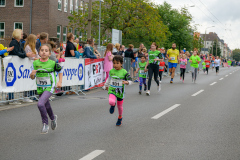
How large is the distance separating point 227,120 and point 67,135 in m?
3.76

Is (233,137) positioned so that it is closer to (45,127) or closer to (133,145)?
(133,145)

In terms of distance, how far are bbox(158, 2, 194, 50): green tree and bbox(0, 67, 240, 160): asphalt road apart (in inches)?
2420

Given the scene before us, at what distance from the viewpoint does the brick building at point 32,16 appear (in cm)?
4169

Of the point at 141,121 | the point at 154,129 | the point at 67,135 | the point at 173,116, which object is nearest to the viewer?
the point at 67,135

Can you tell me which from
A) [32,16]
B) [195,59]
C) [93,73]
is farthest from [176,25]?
[93,73]

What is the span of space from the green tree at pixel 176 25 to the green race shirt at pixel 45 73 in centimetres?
6447

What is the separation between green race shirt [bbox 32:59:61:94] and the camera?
707cm

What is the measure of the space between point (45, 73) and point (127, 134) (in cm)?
179

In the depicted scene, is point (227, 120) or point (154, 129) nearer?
point (154, 129)

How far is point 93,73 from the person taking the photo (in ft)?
52.6

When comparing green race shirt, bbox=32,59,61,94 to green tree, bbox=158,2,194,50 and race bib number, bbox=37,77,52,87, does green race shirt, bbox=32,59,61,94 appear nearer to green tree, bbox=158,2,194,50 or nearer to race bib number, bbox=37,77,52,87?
race bib number, bbox=37,77,52,87

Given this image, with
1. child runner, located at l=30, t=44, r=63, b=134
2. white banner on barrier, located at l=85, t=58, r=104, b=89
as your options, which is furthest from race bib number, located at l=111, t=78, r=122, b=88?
white banner on barrier, located at l=85, t=58, r=104, b=89

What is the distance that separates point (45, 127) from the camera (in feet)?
23.0

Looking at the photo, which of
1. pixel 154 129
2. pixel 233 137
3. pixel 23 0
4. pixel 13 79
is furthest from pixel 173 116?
pixel 23 0
